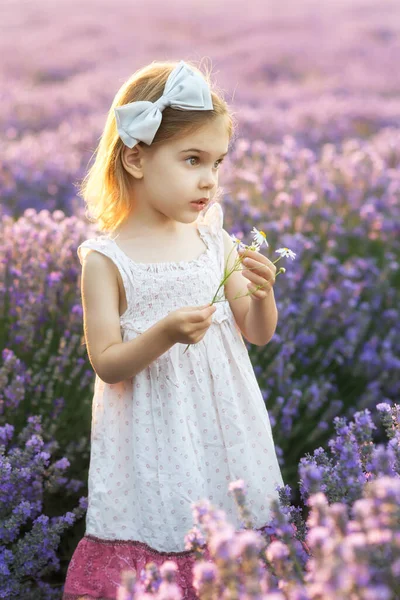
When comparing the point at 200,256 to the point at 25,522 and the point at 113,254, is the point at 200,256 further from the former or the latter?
the point at 25,522

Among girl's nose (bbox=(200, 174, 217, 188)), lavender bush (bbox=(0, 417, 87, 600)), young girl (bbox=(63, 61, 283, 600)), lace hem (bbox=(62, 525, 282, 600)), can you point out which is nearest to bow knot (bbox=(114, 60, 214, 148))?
young girl (bbox=(63, 61, 283, 600))

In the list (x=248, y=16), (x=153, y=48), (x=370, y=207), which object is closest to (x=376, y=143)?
(x=370, y=207)

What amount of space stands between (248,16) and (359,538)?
52.8ft

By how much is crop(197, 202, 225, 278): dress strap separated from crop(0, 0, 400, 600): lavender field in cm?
38

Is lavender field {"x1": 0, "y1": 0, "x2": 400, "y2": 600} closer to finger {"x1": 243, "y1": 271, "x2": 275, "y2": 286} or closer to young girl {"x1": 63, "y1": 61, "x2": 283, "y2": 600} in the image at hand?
young girl {"x1": 63, "y1": 61, "x2": 283, "y2": 600}

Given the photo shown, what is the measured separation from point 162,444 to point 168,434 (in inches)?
1.1

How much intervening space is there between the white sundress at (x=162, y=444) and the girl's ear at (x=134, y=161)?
0.18 m

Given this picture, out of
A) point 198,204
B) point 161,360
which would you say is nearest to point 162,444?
point 161,360

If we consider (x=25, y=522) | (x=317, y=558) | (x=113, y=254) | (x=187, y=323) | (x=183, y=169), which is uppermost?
(x=183, y=169)

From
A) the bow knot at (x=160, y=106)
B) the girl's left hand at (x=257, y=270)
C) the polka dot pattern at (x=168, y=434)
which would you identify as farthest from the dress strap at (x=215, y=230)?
the bow knot at (x=160, y=106)

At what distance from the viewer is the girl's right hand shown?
1.72 metres

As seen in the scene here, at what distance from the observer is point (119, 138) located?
6.62ft

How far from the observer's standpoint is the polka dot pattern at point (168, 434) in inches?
75.9

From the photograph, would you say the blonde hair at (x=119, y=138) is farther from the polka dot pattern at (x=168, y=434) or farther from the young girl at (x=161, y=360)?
the polka dot pattern at (x=168, y=434)
